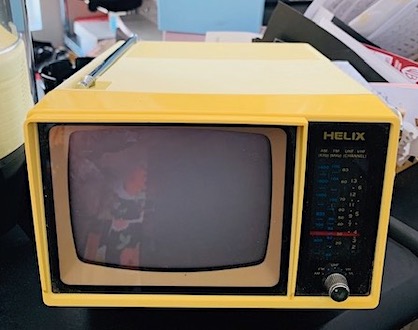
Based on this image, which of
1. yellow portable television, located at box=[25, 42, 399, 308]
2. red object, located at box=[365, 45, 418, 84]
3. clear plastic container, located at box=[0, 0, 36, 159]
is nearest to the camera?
yellow portable television, located at box=[25, 42, 399, 308]

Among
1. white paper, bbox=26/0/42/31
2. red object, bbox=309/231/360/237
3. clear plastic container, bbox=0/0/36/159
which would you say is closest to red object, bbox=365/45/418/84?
red object, bbox=309/231/360/237

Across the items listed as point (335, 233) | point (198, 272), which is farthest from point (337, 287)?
point (198, 272)

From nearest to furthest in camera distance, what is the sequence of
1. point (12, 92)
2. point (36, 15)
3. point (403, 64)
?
point (12, 92) < point (403, 64) < point (36, 15)

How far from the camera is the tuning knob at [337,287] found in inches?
26.8

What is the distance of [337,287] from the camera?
2.24 ft

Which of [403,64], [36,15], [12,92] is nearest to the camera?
[12,92]

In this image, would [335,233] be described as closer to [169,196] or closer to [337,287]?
[337,287]

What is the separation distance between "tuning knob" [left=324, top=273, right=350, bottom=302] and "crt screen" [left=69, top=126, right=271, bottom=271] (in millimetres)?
85

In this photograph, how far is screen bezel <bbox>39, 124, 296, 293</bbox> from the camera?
2.16 feet

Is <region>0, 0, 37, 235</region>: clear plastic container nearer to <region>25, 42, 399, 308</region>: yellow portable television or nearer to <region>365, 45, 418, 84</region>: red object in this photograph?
<region>25, 42, 399, 308</region>: yellow portable television

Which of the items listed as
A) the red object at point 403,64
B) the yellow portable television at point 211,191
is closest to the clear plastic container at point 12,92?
the yellow portable television at point 211,191

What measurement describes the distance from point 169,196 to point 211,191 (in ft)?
0.16

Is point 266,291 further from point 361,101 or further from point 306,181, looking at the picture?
point 361,101

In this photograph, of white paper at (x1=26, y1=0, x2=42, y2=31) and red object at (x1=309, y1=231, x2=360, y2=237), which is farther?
white paper at (x1=26, y1=0, x2=42, y2=31)
